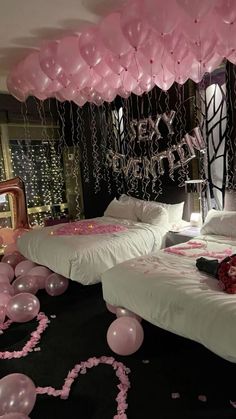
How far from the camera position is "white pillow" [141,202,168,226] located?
3479 mm

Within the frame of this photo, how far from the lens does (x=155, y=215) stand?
352 centimetres

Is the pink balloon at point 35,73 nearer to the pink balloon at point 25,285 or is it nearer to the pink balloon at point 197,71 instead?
the pink balloon at point 197,71

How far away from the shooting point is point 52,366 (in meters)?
1.95

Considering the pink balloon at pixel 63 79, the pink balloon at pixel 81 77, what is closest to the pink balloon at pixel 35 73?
the pink balloon at pixel 63 79

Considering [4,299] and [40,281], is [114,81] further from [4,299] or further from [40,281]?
[4,299]

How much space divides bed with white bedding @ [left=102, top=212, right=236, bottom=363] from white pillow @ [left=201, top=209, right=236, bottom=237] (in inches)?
8.3

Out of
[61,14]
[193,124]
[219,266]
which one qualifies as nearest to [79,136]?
[193,124]

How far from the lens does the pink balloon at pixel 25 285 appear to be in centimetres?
274

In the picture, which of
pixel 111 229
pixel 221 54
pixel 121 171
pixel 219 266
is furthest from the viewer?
pixel 121 171

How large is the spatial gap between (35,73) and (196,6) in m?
1.52

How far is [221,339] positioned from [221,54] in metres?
1.97

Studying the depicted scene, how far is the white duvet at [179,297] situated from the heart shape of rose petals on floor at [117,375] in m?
0.34

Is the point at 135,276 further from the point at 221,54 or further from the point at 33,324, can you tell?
the point at 221,54

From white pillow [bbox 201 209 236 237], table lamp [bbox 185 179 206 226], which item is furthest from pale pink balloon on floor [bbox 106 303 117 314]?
table lamp [bbox 185 179 206 226]
